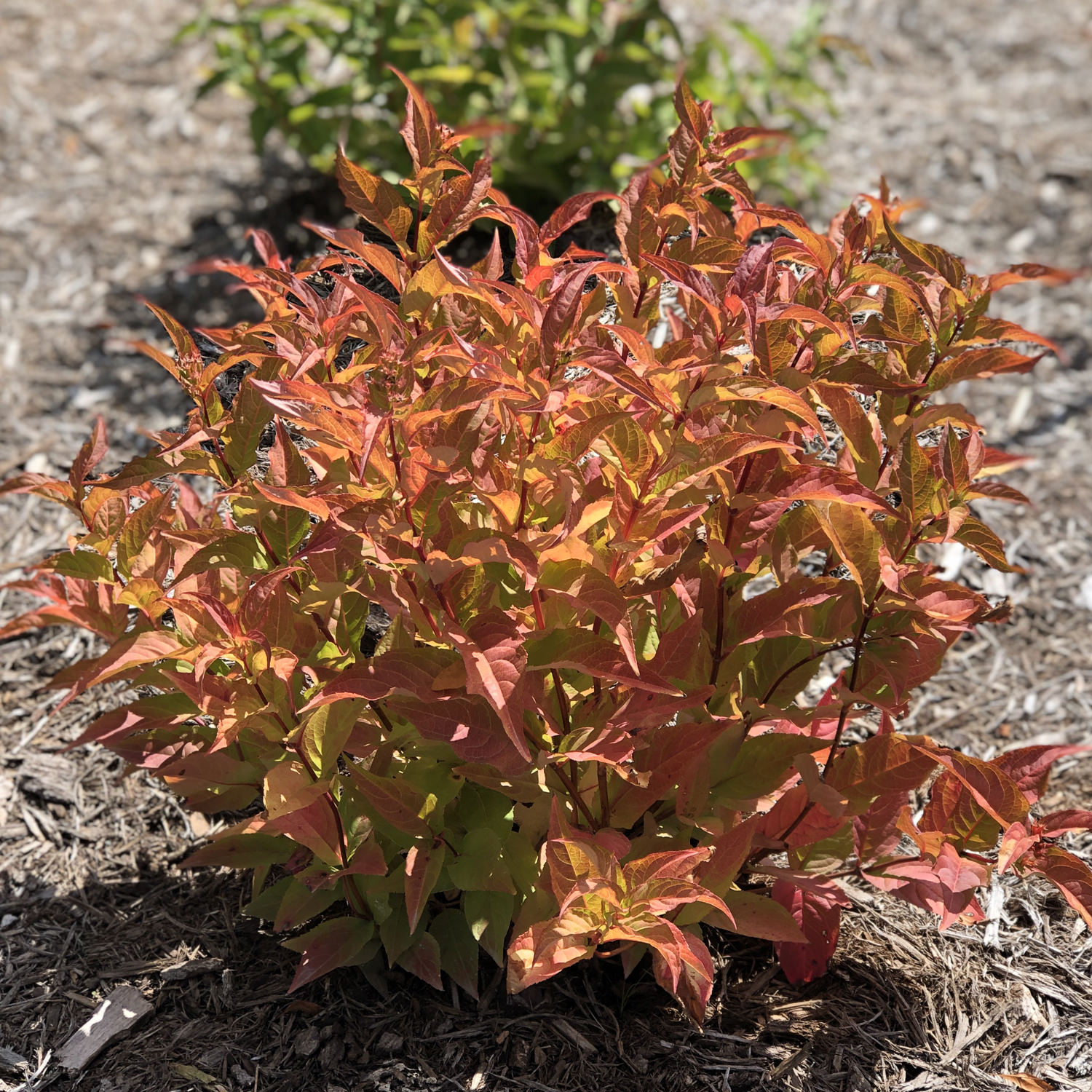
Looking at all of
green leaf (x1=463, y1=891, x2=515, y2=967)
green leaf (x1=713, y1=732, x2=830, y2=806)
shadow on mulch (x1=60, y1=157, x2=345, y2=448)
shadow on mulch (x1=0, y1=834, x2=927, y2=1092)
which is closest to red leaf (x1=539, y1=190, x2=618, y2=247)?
green leaf (x1=713, y1=732, x2=830, y2=806)

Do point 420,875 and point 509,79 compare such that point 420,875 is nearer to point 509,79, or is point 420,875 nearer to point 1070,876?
point 1070,876

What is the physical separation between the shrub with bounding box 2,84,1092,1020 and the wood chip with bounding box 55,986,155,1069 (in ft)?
1.19

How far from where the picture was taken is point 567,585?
1414 millimetres

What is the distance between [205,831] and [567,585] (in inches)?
49.0

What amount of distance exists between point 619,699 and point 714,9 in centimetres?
526

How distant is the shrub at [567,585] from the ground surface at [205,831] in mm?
191

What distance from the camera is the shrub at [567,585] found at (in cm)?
140

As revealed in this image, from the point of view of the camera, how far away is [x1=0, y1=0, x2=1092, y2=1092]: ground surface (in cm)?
182

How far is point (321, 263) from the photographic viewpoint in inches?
69.0

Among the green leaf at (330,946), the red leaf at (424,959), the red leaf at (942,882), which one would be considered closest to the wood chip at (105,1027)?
the green leaf at (330,946)

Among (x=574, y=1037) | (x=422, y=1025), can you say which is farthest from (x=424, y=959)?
(x=574, y=1037)

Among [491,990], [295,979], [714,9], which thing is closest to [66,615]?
[295,979]

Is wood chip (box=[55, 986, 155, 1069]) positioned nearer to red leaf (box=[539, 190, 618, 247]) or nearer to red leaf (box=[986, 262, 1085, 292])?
red leaf (box=[539, 190, 618, 247])

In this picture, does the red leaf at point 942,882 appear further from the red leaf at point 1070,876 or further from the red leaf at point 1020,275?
the red leaf at point 1020,275
